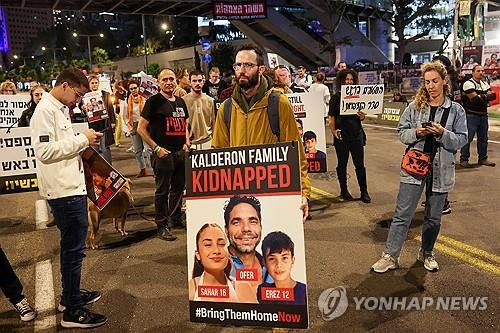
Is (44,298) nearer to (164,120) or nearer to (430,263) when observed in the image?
(164,120)

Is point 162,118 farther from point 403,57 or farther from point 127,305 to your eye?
point 403,57

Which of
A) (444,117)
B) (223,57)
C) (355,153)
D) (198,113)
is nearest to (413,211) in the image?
(444,117)

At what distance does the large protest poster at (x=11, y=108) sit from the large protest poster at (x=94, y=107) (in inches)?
37.4

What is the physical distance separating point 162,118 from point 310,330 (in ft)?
10.7

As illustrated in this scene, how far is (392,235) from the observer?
4652 mm

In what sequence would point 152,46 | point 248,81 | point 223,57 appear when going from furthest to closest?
1. point 152,46
2. point 223,57
3. point 248,81

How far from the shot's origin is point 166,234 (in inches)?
239

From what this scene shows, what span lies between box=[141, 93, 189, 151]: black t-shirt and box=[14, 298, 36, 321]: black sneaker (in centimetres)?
247

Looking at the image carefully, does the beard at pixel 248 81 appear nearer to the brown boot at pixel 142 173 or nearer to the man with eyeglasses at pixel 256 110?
the man with eyeglasses at pixel 256 110

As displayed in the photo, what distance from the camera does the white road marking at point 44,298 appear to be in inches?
160

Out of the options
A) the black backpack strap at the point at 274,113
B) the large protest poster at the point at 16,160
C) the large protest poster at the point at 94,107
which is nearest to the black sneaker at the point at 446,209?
the black backpack strap at the point at 274,113

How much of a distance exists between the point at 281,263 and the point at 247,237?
26 cm

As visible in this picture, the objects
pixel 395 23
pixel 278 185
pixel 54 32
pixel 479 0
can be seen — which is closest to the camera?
pixel 278 185

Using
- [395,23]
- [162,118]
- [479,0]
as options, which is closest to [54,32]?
[395,23]
